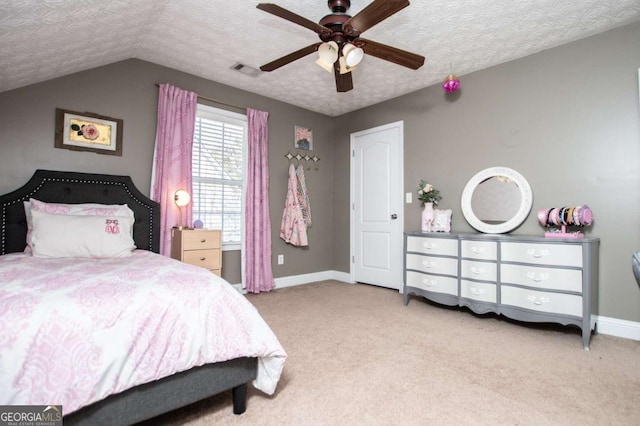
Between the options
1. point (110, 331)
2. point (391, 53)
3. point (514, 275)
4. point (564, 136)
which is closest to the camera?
point (110, 331)

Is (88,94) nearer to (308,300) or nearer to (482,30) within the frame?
(308,300)

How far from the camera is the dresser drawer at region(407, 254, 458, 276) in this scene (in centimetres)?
303

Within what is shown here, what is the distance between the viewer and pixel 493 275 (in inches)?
109

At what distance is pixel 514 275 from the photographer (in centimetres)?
263

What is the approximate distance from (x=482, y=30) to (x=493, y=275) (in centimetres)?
204

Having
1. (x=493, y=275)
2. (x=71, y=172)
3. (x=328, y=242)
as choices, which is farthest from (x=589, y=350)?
(x=71, y=172)

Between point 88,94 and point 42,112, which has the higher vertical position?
point 88,94

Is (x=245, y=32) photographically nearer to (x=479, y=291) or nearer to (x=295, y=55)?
(x=295, y=55)

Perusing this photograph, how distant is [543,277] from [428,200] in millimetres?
1385

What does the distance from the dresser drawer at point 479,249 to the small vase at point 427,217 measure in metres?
0.60

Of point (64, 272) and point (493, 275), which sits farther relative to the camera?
point (493, 275)

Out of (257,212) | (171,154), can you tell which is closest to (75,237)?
(171,154)

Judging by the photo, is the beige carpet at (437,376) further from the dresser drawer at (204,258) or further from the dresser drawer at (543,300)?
the dresser drawer at (204,258)

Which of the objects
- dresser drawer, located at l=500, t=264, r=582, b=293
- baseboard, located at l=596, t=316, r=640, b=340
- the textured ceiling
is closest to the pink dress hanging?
the textured ceiling
